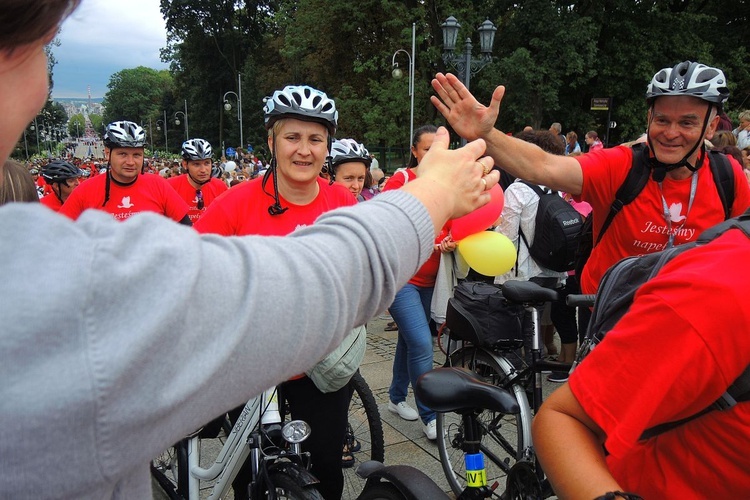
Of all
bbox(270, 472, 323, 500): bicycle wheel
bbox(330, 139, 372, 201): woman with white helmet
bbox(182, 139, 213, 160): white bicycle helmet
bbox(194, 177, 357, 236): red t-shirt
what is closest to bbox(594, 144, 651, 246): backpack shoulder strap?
bbox(194, 177, 357, 236): red t-shirt

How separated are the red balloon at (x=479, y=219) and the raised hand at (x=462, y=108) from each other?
922mm

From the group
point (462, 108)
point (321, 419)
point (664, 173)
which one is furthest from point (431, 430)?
point (462, 108)

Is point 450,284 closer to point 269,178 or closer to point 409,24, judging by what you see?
point 269,178

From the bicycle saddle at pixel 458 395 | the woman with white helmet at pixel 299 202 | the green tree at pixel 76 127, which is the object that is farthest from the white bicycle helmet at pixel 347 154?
the green tree at pixel 76 127

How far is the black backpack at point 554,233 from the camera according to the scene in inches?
185

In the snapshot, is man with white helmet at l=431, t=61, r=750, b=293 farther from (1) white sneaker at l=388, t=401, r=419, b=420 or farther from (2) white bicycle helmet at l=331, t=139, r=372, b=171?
(2) white bicycle helmet at l=331, t=139, r=372, b=171

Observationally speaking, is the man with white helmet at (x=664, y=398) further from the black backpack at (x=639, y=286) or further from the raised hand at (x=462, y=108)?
the raised hand at (x=462, y=108)

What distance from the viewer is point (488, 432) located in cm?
372

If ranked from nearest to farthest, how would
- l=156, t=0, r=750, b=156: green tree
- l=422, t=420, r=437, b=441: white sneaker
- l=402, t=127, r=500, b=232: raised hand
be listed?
l=402, t=127, r=500, b=232: raised hand, l=422, t=420, r=437, b=441: white sneaker, l=156, t=0, r=750, b=156: green tree

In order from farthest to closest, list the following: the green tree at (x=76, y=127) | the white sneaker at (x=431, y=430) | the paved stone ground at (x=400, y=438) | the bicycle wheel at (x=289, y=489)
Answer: the green tree at (x=76, y=127)
the white sneaker at (x=431, y=430)
the paved stone ground at (x=400, y=438)
the bicycle wheel at (x=289, y=489)

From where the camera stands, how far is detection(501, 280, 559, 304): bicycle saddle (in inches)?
133

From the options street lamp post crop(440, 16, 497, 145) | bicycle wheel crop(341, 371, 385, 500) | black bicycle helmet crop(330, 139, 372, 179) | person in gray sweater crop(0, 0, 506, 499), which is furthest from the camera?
street lamp post crop(440, 16, 497, 145)

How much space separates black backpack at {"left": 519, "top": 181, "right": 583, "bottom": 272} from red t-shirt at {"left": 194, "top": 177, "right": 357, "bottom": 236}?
7.79 ft

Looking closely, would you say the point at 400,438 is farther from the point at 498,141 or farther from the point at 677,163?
the point at 677,163
